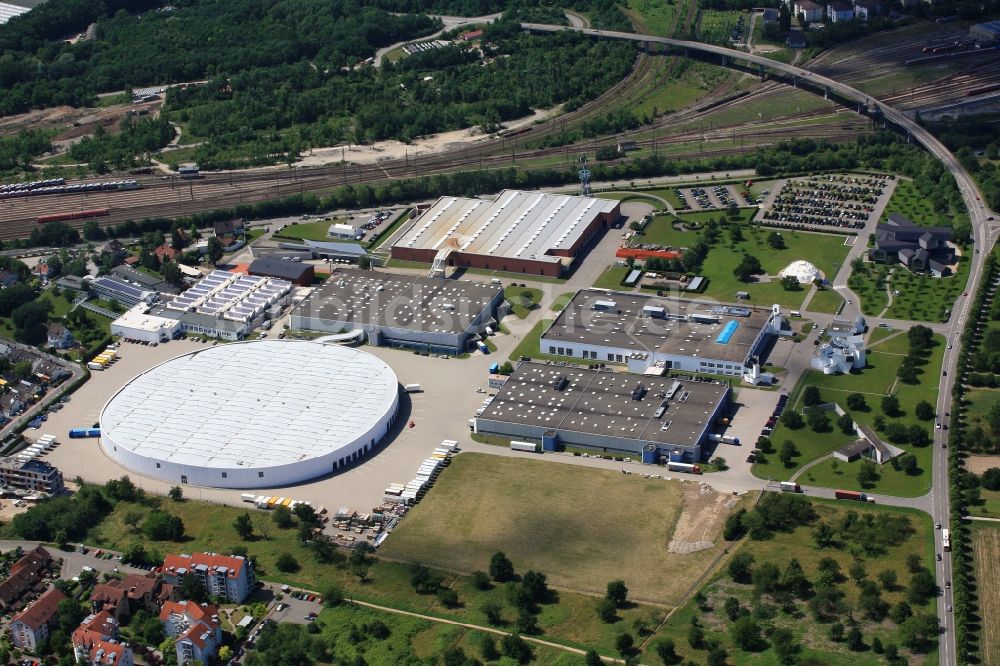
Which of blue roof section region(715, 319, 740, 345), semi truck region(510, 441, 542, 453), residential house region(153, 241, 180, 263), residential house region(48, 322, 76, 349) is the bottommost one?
semi truck region(510, 441, 542, 453)

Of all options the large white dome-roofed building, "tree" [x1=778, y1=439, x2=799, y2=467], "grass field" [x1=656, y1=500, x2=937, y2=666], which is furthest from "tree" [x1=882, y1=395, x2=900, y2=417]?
the large white dome-roofed building

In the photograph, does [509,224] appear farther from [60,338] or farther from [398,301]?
[60,338]

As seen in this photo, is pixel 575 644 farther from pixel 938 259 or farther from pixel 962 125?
pixel 962 125

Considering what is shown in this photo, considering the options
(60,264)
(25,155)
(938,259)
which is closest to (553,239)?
(938,259)

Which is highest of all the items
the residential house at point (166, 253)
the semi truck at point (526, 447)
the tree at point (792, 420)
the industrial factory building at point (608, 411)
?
the residential house at point (166, 253)

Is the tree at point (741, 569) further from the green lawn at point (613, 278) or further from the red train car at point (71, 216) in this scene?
the red train car at point (71, 216)

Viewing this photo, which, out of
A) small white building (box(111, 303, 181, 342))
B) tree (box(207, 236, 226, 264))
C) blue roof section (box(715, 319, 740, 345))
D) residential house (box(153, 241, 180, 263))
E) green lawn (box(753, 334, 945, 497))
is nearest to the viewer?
green lawn (box(753, 334, 945, 497))

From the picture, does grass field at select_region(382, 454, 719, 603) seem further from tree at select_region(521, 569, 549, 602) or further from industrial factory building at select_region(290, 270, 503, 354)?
industrial factory building at select_region(290, 270, 503, 354)

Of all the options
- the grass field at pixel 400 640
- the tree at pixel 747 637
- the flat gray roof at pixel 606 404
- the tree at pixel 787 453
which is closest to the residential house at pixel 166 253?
the flat gray roof at pixel 606 404
